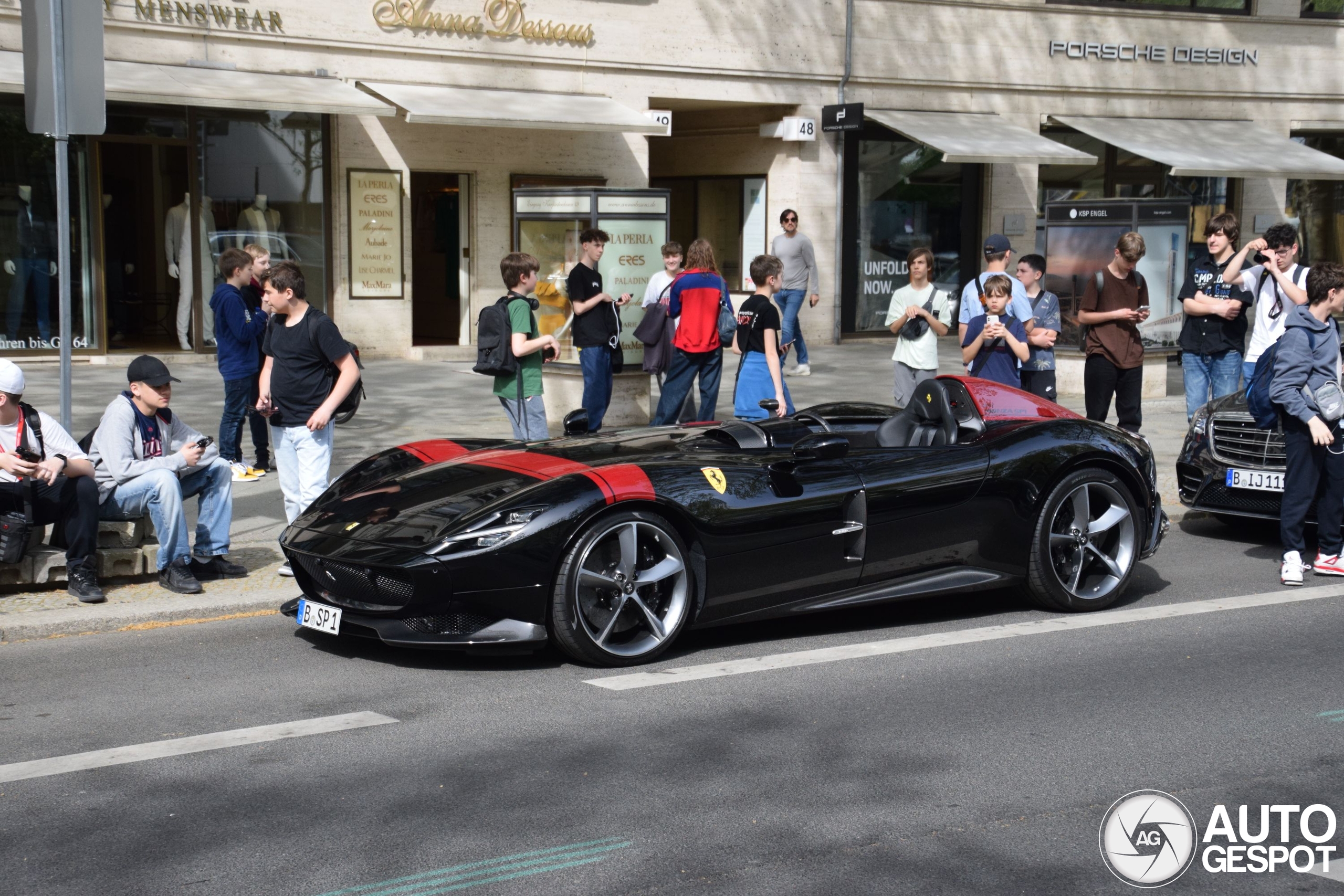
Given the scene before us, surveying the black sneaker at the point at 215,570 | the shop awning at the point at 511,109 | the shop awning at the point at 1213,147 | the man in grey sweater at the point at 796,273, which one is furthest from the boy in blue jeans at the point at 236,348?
the shop awning at the point at 1213,147

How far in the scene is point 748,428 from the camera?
7164 mm

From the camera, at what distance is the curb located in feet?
22.7

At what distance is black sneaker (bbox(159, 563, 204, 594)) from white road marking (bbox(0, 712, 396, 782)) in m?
2.20

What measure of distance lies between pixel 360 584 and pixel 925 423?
118 inches

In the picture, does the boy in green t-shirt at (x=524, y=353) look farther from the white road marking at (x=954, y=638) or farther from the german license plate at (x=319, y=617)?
the white road marking at (x=954, y=638)

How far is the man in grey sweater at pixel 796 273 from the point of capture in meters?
18.0

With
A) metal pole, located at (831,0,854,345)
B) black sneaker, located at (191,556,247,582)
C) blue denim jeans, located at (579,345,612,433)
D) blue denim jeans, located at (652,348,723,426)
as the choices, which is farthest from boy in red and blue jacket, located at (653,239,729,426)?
metal pole, located at (831,0,854,345)

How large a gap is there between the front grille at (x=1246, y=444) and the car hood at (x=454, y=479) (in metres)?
3.89

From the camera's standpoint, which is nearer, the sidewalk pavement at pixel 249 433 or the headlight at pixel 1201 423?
the sidewalk pavement at pixel 249 433

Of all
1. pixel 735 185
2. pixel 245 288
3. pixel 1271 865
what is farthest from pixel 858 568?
pixel 735 185

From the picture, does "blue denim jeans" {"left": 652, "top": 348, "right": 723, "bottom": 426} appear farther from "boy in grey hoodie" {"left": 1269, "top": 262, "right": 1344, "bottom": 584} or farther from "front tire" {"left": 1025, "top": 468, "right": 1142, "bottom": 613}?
"boy in grey hoodie" {"left": 1269, "top": 262, "right": 1344, "bottom": 584}

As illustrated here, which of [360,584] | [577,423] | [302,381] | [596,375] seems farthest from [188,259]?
[360,584]

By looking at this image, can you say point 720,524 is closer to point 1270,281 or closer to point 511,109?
point 1270,281

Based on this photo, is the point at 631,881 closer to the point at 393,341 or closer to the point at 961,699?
the point at 961,699
